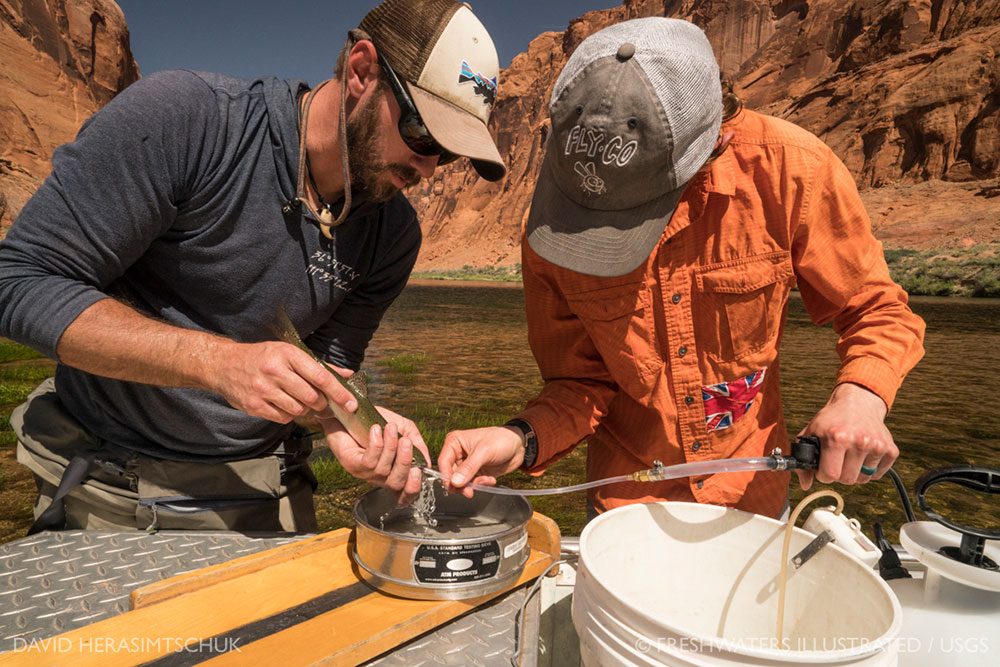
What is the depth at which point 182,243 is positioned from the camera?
2068 millimetres

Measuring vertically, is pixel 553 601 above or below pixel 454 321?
above

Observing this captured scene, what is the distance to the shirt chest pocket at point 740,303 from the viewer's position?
6.38 feet

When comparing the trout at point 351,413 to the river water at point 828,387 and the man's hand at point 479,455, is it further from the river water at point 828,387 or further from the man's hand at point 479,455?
the river water at point 828,387

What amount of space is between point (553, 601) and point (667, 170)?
130 cm

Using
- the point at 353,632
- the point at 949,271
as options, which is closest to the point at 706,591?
the point at 353,632

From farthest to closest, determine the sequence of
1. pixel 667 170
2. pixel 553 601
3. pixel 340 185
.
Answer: pixel 340 185
pixel 553 601
pixel 667 170

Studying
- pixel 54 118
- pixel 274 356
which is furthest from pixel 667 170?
pixel 54 118

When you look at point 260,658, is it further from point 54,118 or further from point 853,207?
point 54,118

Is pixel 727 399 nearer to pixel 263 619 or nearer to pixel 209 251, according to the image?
pixel 263 619

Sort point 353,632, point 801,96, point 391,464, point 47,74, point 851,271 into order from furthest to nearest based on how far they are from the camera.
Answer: point 47,74, point 801,96, point 851,271, point 391,464, point 353,632

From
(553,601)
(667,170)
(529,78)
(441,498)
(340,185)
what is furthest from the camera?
(529,78)

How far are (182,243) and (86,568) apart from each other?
1085 mm

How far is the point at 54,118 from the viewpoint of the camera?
5391cm

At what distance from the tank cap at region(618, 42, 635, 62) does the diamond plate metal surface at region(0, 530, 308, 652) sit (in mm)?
1803
